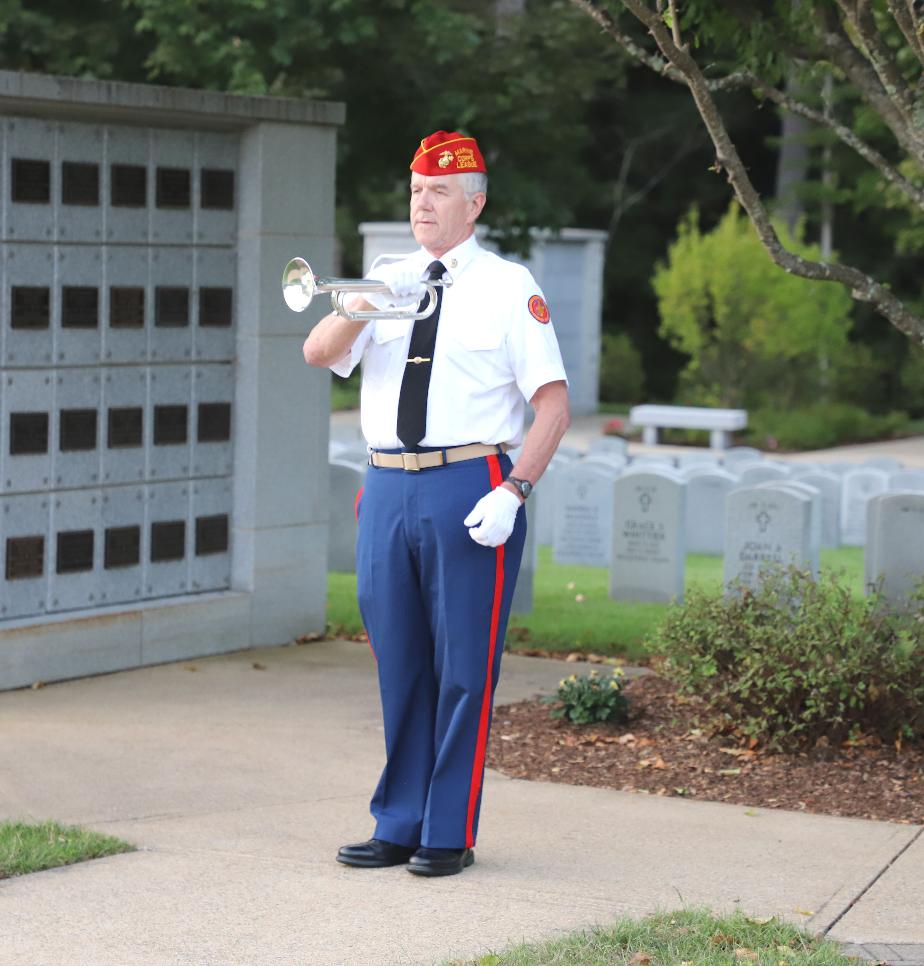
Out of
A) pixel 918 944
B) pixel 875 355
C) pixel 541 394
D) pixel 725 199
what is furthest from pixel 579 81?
pixel 725 199

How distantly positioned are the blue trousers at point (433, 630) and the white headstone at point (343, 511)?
19.0ft

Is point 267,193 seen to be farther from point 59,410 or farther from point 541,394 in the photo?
point 541,394

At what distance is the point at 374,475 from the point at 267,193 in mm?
4032

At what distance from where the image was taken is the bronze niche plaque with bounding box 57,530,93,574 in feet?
26.7

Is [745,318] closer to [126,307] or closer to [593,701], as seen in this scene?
[126,307]

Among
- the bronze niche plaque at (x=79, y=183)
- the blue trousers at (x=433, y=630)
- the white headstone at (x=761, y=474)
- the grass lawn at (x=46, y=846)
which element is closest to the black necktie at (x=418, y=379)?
the blue trousers at (x=433, y=630)

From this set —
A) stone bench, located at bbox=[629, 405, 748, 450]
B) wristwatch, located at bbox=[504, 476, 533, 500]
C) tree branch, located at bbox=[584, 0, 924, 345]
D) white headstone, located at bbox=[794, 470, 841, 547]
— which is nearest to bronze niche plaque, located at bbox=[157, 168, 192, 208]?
tree branch, located at bbox=[584, 0, 924, 345]

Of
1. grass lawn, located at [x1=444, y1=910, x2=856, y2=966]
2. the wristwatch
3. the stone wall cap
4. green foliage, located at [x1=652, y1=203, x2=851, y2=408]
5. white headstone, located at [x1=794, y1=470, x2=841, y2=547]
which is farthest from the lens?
green foliage, located at [x1=652, y1=203, x2=851, y2=408]

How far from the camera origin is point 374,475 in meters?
4.98

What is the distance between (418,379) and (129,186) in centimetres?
387

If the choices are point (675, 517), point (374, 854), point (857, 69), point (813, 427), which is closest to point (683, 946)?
point (374, 854)

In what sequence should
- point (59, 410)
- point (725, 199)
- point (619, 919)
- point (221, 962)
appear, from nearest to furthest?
point (221, 962)
point (619, 919)
point (59, 410)
point (725, 199)

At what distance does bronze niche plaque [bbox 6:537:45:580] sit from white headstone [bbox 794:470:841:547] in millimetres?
8043

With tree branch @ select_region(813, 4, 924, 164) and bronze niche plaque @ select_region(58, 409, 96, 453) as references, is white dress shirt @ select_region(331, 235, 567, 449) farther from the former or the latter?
bronze niche plaque @ select_region(58, 409, 96, 453)
